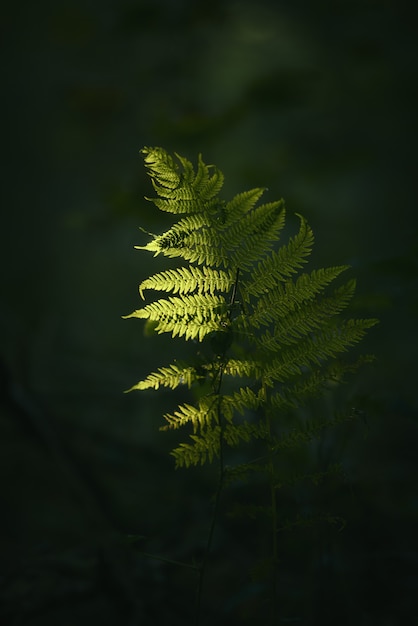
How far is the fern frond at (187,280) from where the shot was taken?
36.2 inches

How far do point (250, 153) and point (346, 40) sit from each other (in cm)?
137

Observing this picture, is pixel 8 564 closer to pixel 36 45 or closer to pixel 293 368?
pixel 293 368

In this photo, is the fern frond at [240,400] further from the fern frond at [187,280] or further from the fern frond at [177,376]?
the fern frond at [187,280]

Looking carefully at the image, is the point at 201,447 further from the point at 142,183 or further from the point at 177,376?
the point at 142,183

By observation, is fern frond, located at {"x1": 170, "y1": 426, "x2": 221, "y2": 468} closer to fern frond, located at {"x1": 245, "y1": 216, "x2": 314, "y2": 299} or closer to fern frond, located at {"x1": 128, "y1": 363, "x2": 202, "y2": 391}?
fern frond, located at {"x1": 128, "y1": 363, "x2": 202, "y2": 391}

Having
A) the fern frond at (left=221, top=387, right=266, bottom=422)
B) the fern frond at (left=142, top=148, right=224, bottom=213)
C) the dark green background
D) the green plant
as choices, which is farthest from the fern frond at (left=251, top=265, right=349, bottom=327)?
the dark green background

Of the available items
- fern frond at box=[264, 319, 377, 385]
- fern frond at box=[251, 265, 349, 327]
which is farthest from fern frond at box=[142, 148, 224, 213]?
fern frond at box=[264, 319, 377, 385]

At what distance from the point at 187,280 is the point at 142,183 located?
9.08ft

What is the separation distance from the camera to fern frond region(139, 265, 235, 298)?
36.2 inches

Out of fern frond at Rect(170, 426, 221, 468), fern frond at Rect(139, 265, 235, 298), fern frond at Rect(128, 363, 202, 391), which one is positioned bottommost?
fern frond at Rect(170, 426, 221, 468)

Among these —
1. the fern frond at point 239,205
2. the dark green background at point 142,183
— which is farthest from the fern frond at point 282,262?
the dark green background at point 142,183

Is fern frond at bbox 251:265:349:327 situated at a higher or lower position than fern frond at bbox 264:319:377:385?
higher

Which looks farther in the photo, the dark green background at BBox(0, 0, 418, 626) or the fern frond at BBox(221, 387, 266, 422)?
the dark green background at BBox(0, 0, 418, 626)

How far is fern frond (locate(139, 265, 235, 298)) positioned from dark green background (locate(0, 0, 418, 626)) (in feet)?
4.76
